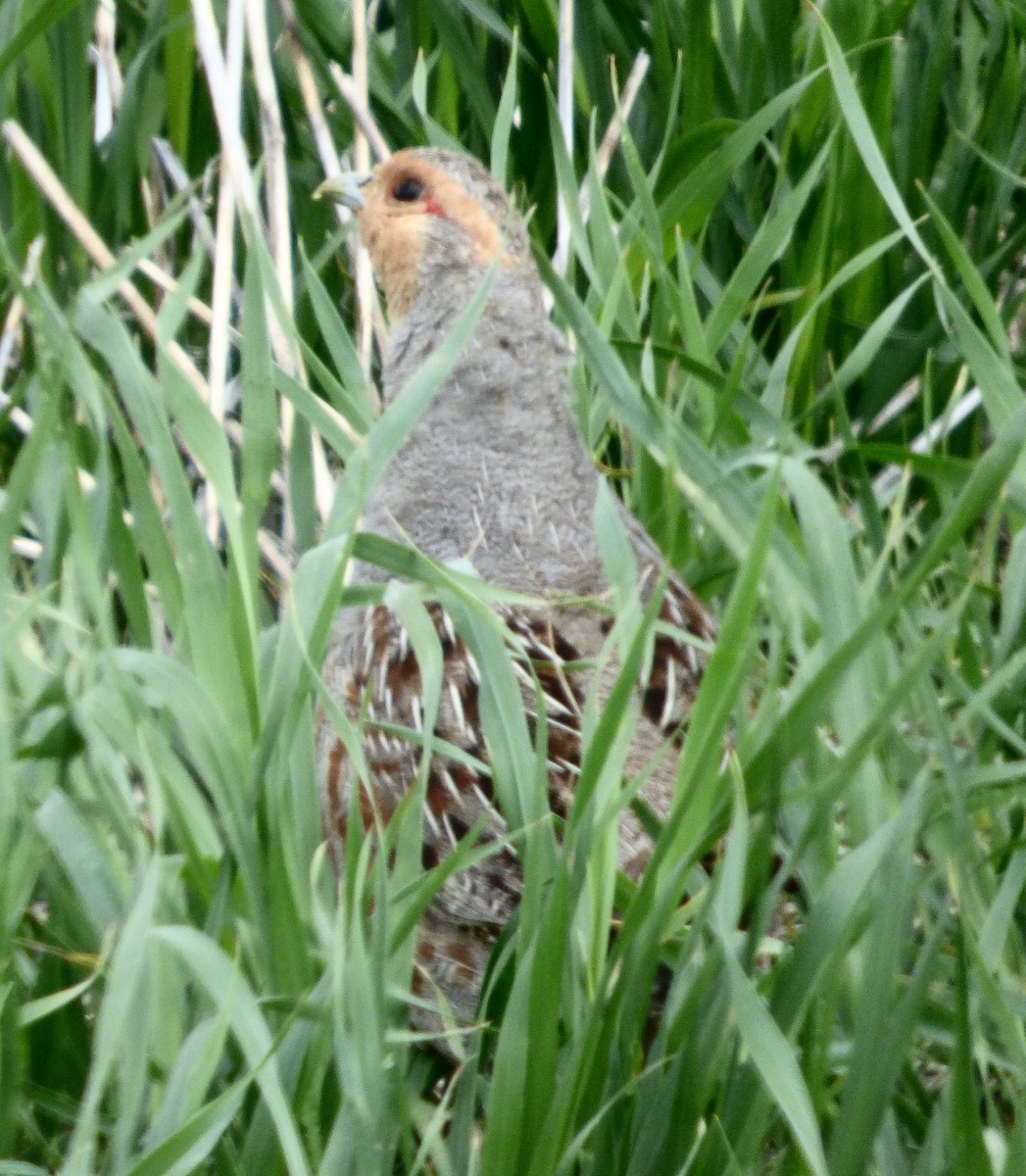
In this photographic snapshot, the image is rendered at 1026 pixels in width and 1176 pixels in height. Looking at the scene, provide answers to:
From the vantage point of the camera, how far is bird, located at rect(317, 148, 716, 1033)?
2051 millimetres

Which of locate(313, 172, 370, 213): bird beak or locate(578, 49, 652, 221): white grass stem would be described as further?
locate(578, 49, 652, 221): white grass stem

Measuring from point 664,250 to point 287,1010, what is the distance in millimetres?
1630

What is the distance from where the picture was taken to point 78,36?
290 cm

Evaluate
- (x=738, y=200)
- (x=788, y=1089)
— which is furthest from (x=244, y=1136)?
(x=738, y=200)

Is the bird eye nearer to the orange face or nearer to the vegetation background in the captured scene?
the orange face

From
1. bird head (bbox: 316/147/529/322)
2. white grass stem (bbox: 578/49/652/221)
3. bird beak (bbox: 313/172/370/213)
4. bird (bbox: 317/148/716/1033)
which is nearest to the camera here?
bird (bbox: 317/148/716/1033)

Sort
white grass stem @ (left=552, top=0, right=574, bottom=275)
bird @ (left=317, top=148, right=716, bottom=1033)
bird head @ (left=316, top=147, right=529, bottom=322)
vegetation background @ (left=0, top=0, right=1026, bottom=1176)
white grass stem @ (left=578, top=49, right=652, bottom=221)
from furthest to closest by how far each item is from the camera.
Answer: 1. white grass stem @ (left=578, top=49, right=652, bottom=221)
2. white grass stem @ (left=552, top=0, right=574, bottom=275)
3. bird head @ (left=316, top=147, right=529, bottom=322)
4. bird @ (left=317, top=148, right=716, bottom=1033)
5. vegetation background @ (left=0, top=0, right=1026, bottom=1176)

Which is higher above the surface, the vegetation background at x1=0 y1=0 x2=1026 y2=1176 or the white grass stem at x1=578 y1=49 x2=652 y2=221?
the white grass stem at x1=578 y1=49 x2=652 y2=221

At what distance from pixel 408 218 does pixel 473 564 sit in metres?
0.63

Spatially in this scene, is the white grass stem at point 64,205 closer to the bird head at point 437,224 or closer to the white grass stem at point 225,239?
Result: the white grass stem at point 225,239

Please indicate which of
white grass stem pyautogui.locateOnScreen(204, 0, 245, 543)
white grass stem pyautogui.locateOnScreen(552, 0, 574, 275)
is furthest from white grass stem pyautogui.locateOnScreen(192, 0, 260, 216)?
white grass stem pyautogui.locateOnScreen(552, 0, 574, 275)

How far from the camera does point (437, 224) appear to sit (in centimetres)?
266

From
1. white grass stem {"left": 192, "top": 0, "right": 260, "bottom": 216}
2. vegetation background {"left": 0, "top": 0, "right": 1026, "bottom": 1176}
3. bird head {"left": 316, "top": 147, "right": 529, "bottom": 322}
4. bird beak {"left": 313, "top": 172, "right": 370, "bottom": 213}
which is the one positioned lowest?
vegetation background {"left": 0, "top": 0, "right": 1026, "bottom": 1176}

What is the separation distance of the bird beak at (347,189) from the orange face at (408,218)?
0.05 ft
